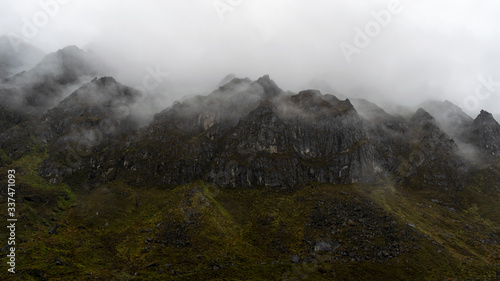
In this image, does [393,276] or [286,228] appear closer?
[393,276]

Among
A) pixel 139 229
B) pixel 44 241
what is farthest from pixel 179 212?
pixel 44 241

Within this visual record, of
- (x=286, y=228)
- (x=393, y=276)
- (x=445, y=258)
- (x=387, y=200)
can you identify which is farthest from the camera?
(x=387, y=200)

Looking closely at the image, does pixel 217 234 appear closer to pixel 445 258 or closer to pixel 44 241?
pixel 44 241

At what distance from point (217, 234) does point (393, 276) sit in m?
91.9

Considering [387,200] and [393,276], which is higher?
[387,200]

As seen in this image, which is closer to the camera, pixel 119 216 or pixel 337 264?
pixel 337 264

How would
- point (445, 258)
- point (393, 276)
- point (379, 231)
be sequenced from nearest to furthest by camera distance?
point (393, 276)
point (445, 258)
point (379, 231)

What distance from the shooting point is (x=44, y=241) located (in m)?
142

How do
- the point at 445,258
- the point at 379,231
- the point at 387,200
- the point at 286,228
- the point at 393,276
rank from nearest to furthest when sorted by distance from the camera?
the point at 393,276, the point at 445,258, the point at 379,231, the point at 286,228, the point at 387,200

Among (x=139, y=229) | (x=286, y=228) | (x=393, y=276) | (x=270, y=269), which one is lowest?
(x=393, y=276)

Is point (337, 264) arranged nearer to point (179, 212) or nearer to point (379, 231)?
point (379, 231)

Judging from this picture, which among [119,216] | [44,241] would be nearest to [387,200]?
[119,216]

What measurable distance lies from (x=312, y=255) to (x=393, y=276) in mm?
37966

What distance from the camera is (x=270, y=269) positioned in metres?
138
